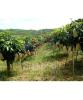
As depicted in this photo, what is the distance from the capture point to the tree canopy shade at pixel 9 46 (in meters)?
19.5

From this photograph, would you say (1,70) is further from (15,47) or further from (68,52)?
(68,52)

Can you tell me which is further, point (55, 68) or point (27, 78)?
point (55, 68)

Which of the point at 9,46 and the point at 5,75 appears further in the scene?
the point at 5,75

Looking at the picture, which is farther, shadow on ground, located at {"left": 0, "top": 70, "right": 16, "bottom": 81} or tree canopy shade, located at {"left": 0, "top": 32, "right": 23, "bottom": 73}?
tree canopy shade, located at {"left": 0, "top": 32, "right": 23, "bottom": 73}

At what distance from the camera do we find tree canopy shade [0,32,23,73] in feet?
64.1

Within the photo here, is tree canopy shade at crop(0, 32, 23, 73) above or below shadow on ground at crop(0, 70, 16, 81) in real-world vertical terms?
above

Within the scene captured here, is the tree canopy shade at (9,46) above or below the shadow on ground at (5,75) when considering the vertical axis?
above

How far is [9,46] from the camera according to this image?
19547 millimetres

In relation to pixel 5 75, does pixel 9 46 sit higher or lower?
higher

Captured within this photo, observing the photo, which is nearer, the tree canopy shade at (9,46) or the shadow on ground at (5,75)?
the shadow on ground at (5,75)

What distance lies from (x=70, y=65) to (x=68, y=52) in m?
6.41
